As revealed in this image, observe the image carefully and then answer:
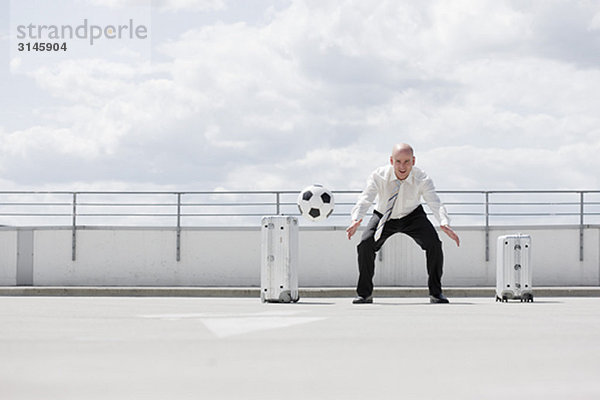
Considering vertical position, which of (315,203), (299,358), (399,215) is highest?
(315,203)

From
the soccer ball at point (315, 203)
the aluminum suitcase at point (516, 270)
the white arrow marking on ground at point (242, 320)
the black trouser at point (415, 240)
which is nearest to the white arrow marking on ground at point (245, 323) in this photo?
the white arrow marking on ground at point (242, 320)

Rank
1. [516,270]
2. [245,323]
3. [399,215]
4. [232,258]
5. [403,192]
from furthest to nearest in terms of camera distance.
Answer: [232,258] → [516,270] → [399,215] → [403,192] → [245,323]

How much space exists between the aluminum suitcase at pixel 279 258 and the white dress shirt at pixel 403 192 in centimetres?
115

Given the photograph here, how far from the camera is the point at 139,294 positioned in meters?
17.2

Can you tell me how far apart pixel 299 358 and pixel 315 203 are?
791 cm

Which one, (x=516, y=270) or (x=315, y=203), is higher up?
(x=315, y=203)

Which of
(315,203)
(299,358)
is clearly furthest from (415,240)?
(299,358)

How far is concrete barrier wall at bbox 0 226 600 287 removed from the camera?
19.6 metres

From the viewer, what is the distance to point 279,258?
11.7 metres

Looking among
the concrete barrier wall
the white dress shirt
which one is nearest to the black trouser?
the white dress shirt

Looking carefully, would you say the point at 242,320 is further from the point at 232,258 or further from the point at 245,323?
the point at 232,258

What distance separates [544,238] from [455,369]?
16.0 meters

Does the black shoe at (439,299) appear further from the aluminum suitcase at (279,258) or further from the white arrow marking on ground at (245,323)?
the white arrow marking on ground at (245,323)

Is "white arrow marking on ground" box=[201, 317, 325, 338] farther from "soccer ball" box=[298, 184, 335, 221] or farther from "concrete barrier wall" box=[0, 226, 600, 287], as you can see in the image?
"concrete barrier wall" box=[0, 226, 600, 287]
